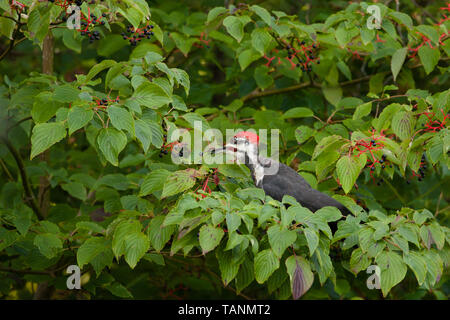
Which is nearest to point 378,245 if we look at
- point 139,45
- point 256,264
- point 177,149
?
point 256,264

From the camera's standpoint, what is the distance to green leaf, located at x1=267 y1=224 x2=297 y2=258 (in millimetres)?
2543

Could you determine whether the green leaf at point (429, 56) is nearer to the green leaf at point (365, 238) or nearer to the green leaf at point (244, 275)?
the green leaf at point (365, 238)

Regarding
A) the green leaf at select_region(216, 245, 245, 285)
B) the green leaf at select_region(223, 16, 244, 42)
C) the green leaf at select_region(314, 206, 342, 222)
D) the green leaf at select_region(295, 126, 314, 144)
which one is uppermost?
the green leaf at select_region(223, 16, 244, 42)

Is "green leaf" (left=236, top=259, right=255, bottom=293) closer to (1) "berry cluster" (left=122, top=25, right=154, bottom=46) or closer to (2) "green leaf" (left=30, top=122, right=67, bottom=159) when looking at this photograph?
(2) "green leaf" (left=30, top=122, right=67, bottom=159)

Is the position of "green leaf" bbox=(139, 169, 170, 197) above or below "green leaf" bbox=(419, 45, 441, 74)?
below

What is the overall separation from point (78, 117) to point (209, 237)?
0.83m

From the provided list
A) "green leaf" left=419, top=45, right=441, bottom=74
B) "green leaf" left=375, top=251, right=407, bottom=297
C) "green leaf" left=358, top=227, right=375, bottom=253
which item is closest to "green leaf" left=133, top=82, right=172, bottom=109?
"green leaf" left=358, top=227, right=375, bottom=253

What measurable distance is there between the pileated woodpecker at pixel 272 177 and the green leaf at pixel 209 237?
99cm

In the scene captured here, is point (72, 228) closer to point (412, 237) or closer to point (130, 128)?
point (130, 128)

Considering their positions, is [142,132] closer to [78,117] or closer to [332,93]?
[78,117]

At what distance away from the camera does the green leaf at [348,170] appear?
3041 mm

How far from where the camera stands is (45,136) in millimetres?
2834

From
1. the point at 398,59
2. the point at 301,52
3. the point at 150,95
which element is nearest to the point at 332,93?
the point at 301,52

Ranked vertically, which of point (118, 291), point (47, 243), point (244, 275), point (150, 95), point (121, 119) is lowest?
point (118, 291)
